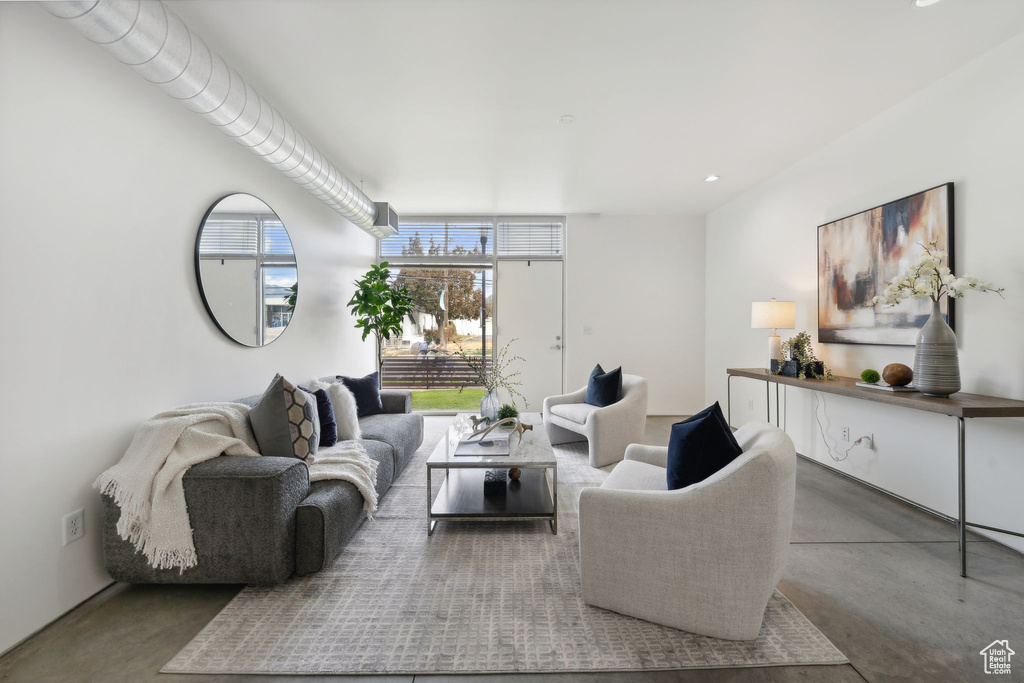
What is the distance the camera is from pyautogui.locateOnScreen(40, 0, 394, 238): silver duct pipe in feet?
5.37

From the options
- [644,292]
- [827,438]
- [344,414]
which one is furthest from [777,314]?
[344,414]

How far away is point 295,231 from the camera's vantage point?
3846 millimetres

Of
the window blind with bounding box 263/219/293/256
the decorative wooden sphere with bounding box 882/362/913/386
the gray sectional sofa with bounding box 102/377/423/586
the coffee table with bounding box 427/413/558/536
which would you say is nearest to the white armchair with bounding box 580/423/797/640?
the coffee table with bounding box 427/413/558/536

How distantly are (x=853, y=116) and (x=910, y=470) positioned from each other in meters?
2.49

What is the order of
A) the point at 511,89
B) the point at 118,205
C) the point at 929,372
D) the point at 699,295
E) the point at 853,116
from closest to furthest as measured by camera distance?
the point at 118,205
the point at 929,372
the point at 511,89
the point at 853,116
the point at 699,295

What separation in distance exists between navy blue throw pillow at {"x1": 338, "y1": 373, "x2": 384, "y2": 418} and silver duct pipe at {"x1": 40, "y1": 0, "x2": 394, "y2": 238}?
1786 millimetres

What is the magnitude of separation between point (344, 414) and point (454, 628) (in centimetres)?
189

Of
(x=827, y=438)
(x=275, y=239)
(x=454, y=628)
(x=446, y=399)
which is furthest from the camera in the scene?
(x=446, y=399)

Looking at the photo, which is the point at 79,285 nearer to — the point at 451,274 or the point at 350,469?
the point at 350,469

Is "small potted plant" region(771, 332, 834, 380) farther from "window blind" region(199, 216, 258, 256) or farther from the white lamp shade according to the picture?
"window blind" region(199, 216, 258, 256)

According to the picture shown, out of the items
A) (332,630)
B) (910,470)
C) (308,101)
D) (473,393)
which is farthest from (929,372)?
(473,393)

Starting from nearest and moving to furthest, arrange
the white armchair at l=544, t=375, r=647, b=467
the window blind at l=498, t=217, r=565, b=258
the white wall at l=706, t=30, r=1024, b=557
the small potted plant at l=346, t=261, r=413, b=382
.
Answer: the white wall at l=706, t=30, r=1024, b=557 < the white armchair at l=544, t=375, r=647, b=467 < the small potted plant at l=346, t=261, r=413, b=382 < the window blind at l=498, t=217, r=565, b=258

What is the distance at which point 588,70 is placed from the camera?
2570 mm

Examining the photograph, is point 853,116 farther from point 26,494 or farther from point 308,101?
point 26,494
